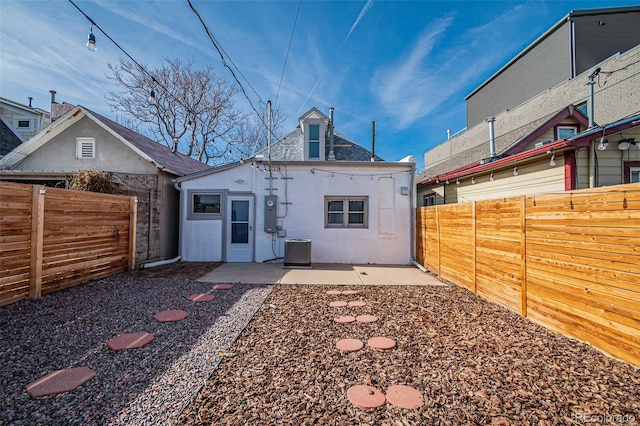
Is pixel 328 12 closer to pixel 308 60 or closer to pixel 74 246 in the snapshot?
pixel 308 60

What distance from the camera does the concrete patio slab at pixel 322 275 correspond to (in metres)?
6.22

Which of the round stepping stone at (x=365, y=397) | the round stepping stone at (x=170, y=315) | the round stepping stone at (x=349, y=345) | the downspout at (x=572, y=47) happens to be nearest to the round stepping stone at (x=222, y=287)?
the round stepping stone at (x=170, y=315)

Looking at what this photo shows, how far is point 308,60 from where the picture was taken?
7516 mm

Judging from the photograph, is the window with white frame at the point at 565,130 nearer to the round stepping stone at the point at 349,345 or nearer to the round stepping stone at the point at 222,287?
the round stepping stone at the point at 349,345

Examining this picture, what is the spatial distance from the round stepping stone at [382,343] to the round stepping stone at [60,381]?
110 inches

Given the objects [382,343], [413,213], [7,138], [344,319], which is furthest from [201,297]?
[7,138]

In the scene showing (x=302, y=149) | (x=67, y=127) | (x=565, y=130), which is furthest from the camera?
(x=302, y=149)

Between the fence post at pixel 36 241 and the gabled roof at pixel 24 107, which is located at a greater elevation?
the gabled roof at pixel 24 107

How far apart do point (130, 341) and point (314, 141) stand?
31.6 ft

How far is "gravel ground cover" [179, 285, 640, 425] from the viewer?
197 centimetres

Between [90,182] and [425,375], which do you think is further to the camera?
[90,182]

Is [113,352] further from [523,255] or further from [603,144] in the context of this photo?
[603,144]

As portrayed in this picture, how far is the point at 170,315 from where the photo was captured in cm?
400

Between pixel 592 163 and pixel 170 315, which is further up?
pixel 592 163
